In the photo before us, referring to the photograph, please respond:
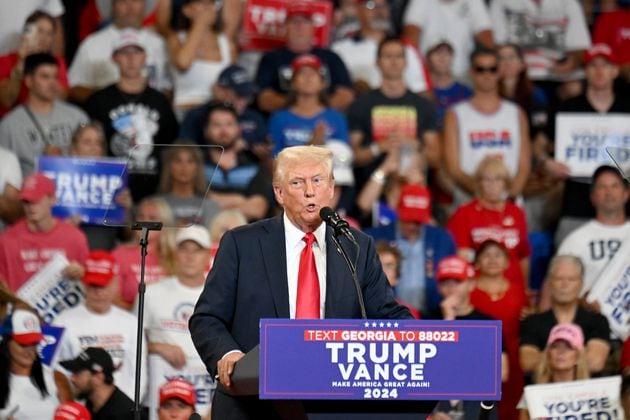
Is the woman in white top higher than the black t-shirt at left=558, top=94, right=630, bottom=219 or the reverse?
higher

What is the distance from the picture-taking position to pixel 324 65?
11.1 metres

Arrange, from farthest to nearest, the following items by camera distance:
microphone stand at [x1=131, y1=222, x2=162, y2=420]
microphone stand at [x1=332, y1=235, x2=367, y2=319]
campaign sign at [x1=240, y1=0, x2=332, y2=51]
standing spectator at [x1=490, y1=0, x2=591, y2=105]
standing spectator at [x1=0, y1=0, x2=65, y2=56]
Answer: standing spectator at [x1=490, y1=0, x2=591, y2=105], campaign sign at [x1=240, y1=0, x2=332, y2=51], standing spectator at [x1=0, y1=0, x2=65, y2=56], microphone stand at [x1=131, y1=222, x2=162, y2=420], microphone stand at [x1=332, y1=235, x2=367, y2=319]

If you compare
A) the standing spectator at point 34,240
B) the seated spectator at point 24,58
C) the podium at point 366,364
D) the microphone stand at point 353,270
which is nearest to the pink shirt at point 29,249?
the standing spectator at point 34,240

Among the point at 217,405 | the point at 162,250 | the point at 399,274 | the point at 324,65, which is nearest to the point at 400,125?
the point at 324,65


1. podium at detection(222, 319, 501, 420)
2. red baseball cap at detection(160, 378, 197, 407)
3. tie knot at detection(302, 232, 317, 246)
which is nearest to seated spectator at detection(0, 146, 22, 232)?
red baseball cap at detection(160, 378, 197, 407)

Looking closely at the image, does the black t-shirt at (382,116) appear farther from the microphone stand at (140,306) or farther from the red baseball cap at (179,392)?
the microphone stand at (140,306)

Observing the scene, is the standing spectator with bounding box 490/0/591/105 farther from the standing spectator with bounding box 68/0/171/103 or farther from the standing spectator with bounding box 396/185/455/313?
the standing spectator with bounding box 68/0/171/103

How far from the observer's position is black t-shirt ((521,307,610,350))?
8.91 metres

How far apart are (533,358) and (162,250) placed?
7.81 feet

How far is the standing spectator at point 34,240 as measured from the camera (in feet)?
29.9

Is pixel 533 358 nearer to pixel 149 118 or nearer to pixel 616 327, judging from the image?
pixel 616 327

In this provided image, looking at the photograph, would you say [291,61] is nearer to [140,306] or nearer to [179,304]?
[179,304]

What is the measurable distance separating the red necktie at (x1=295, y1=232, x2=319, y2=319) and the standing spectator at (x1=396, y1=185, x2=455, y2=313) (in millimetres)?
4470

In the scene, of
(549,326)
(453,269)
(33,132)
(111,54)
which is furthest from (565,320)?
(111,54)
